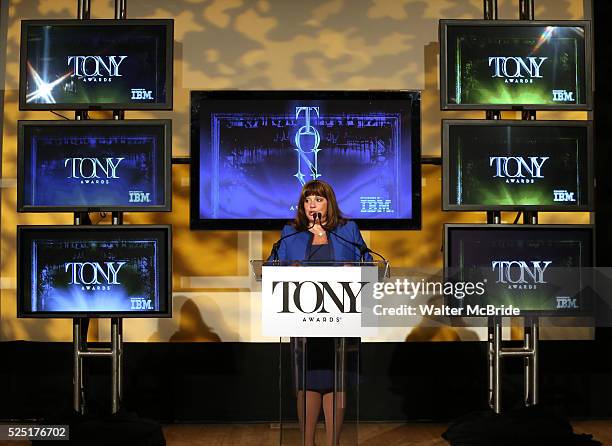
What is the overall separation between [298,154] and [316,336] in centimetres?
140

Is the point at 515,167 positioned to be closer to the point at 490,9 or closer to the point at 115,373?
the point at 490,9

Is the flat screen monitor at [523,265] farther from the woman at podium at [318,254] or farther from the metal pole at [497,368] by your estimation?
the woman at podium at [318,254]

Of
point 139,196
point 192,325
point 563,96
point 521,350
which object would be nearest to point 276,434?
point 192,325

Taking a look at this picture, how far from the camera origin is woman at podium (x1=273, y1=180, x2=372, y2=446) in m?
2.94

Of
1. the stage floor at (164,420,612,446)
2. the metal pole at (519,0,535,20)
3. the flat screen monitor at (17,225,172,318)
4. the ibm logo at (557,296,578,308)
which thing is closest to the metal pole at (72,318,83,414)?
the flat screen monitor at (17,225,172,318)

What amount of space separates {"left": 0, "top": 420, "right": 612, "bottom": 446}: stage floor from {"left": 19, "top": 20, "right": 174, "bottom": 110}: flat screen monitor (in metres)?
1.67

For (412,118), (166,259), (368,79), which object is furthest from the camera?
(368,79)

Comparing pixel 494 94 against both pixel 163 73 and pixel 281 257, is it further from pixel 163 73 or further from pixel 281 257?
pixel 163 73

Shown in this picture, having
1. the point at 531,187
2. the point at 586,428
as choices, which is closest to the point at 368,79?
the point at 531,187

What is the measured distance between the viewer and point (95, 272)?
364cm

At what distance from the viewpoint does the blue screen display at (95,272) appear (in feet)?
11.9

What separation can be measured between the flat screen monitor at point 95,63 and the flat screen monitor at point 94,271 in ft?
1.93

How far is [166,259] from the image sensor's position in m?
3.63

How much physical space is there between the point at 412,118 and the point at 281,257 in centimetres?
117
